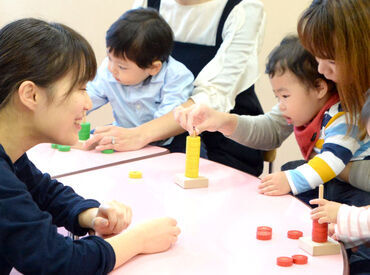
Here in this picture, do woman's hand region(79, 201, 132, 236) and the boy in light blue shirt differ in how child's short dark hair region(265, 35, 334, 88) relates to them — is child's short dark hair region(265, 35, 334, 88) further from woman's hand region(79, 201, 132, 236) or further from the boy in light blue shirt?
woman's hand region(79, 201, 132, 236)

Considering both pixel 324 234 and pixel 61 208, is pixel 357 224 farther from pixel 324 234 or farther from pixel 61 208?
pixel 61 208

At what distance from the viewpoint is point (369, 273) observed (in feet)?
3.92

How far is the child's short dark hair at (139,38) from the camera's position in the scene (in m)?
1.88

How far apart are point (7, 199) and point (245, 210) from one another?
0.56 m

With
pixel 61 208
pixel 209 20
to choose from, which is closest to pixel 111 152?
pixel 61 208

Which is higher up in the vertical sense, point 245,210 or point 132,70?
point 132,70

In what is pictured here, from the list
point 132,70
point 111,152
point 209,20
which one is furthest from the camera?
point 209,20

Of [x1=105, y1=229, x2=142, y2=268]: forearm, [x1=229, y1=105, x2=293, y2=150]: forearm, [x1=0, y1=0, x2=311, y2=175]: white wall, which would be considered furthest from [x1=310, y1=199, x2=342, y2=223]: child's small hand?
[x1=0, y1=0, x2=311, y2=175]: white wall

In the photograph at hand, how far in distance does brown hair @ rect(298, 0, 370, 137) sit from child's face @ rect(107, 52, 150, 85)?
28.3 inches

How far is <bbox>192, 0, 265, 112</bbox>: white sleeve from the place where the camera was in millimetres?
1988

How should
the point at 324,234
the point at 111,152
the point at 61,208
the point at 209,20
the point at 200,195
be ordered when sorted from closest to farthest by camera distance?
the point at 324,234, the point at 61,208, the point at 200,195, the point at 111,152, the point at 209,20

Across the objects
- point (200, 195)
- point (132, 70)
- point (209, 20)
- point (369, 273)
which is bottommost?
point (369, 273)

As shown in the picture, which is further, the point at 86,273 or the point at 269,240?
the point at 269,240

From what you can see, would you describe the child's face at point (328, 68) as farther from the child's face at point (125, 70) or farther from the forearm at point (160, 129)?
the child's face at point (125, 70)
